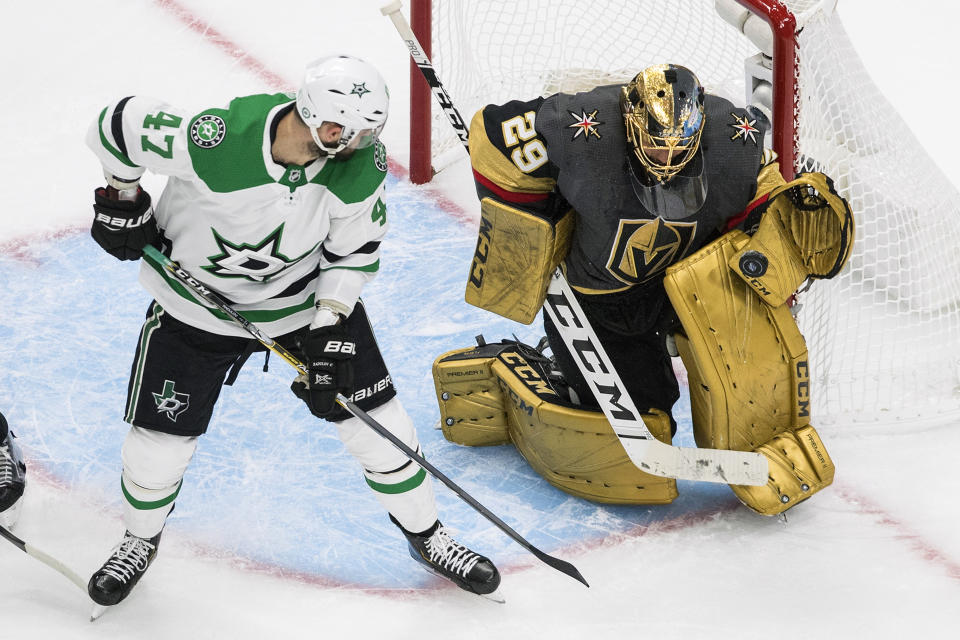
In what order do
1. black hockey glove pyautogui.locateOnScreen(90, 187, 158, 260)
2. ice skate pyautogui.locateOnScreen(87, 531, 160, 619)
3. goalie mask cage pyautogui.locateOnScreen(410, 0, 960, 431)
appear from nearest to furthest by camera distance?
black hockey glove pyautogui.locateOnScreen(90, 187, 158, 260) < ice skate pyautogui.locateOnScreen(87, 531, 160, 619) < goalie mask cage pyautogui.locateOnScreen(410, 0, 960, 431)

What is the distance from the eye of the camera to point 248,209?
2.55m

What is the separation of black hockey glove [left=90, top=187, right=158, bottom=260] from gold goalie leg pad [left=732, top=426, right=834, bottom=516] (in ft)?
4.83

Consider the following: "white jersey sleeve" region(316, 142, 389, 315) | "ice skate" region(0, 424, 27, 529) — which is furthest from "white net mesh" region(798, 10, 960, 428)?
"ice skate" region(0, 424, 27, 529)

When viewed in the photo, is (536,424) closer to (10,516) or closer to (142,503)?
(142,503)

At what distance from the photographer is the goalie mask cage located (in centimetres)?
318

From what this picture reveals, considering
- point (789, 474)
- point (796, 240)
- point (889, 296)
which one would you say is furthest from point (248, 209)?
point (889, 296)

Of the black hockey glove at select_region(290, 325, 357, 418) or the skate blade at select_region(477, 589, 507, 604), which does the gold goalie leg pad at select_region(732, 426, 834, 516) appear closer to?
the skate blade at select_region(477, 589, 507, 604)

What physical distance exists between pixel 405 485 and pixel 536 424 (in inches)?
18.9

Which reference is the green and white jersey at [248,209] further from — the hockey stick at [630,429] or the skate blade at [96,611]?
the skate blade at [96,611]

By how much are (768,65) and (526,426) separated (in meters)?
1.06

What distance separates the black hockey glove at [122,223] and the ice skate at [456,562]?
2.92 ft

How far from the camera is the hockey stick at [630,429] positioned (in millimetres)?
3004

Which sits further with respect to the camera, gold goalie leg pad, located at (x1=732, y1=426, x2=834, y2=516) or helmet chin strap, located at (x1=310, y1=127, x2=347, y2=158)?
gold goalie leg pad, located at (x1=732, y1=426, x2=834, y2=516)

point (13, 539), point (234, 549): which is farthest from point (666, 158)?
point (13, 539)
